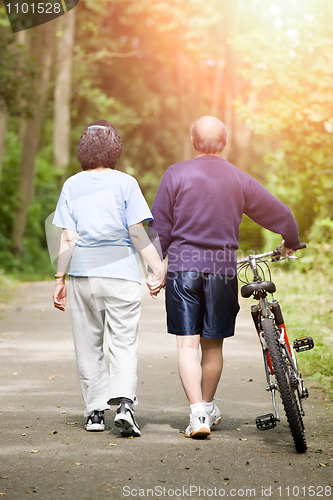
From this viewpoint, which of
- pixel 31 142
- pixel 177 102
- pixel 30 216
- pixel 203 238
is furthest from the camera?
pixel 177 102

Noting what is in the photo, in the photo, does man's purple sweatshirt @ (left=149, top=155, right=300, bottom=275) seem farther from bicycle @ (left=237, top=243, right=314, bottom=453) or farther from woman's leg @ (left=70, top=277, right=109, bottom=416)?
woman's leg @ (left=70, top=277, right=109, bottom=416)

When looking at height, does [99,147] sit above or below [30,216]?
above

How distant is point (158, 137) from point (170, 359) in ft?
108

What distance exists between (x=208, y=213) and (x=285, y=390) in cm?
122

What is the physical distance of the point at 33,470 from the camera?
501 centimetres

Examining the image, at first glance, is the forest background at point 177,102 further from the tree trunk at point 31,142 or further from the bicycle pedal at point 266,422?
the bicycle pedal at point 266,422

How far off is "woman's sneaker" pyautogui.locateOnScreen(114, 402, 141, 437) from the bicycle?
777 millimetres

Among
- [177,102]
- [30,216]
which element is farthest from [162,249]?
[177,102]

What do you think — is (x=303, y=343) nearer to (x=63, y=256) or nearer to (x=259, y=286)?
(x=259, y=286)

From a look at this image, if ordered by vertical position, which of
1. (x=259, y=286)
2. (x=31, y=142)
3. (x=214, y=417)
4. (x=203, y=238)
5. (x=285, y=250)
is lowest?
(x=31, y=142)

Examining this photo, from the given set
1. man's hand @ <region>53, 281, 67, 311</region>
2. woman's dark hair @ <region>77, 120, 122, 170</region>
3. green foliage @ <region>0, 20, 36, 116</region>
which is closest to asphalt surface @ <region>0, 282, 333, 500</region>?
man's hand @ <region>53, 281, 67, 311</region>

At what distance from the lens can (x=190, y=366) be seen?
19.4 feet

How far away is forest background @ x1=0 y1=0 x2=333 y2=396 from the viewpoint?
46.1 feet

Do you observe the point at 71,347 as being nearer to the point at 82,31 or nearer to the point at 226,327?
the point at 226,327
